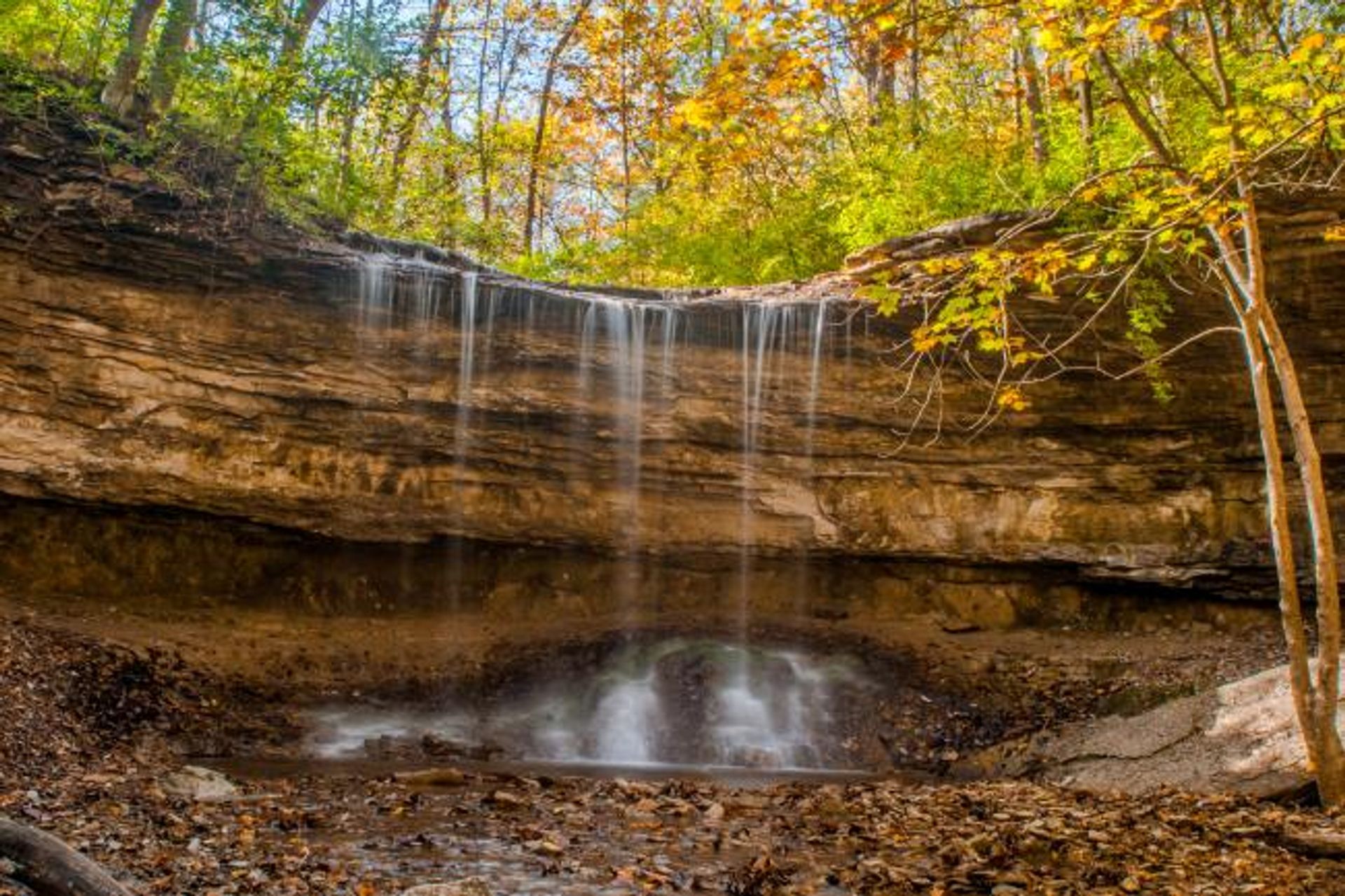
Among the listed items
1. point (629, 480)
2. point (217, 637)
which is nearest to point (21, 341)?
point (217, 637)

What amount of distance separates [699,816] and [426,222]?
1674cm

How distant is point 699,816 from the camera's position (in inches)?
296

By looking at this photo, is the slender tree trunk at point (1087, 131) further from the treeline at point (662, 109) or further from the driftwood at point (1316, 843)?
the driftwood at point (1316, 843)

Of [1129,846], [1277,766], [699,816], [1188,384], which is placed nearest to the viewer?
[1129,846]

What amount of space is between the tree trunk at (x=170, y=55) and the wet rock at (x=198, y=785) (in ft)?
33.5

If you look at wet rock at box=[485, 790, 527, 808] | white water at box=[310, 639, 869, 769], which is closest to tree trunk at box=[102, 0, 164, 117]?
white water at box=[310, 639, 869, 769]

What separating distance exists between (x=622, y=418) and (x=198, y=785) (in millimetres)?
8187

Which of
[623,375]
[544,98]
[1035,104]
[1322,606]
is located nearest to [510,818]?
[1322,606]

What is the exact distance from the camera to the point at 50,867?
371 cm

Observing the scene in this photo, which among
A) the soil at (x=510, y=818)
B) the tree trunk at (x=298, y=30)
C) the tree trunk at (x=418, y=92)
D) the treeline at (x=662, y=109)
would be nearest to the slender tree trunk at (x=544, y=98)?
the treeline at (x=662, y=109)

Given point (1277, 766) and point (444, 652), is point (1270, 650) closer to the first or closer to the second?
point (1277, 766)

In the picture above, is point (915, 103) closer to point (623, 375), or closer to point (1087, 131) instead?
point (1087, 131)

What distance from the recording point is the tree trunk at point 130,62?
44.6 ft

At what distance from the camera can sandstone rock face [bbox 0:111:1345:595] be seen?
1320cm
